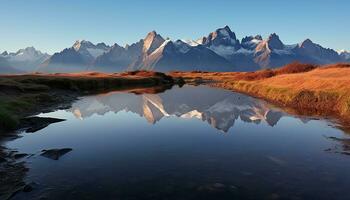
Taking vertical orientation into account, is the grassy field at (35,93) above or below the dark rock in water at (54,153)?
above

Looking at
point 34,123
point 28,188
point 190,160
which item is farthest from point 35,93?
point 28,188

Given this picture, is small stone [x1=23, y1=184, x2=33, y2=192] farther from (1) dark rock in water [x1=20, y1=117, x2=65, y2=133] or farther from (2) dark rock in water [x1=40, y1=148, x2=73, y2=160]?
(1) dark rock in water [x1=20, y1=117, x2=65, y2=133]

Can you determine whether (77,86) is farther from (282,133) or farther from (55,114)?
(282,133)

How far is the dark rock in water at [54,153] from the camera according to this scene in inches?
1090

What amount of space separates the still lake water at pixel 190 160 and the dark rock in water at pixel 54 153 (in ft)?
1.57

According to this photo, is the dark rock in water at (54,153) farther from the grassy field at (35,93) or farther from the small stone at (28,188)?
the grassy field at (35,93)

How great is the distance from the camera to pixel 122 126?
43844 millimetres

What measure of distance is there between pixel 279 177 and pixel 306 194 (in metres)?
2.95

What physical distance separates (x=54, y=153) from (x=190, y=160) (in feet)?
34.3

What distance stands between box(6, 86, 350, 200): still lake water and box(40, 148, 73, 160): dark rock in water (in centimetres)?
48

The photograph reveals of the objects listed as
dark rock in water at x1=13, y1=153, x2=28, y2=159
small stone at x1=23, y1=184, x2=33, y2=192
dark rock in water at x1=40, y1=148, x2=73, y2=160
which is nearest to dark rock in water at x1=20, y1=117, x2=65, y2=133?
dark rock in water at x1=40, y1=148, x2=73, y2=160

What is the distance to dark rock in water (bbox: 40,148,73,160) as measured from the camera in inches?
1090

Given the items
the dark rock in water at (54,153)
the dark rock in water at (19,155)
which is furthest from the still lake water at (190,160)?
the dark rock in water at (19,155)

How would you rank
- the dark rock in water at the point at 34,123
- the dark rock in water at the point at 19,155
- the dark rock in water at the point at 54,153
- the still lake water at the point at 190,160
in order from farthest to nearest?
the dark rock in water at the point at 34,123, the dark rock in water at the point at 54,153, the dark rock in water at the point at 19,155, the still lake water at the point at 190,160
